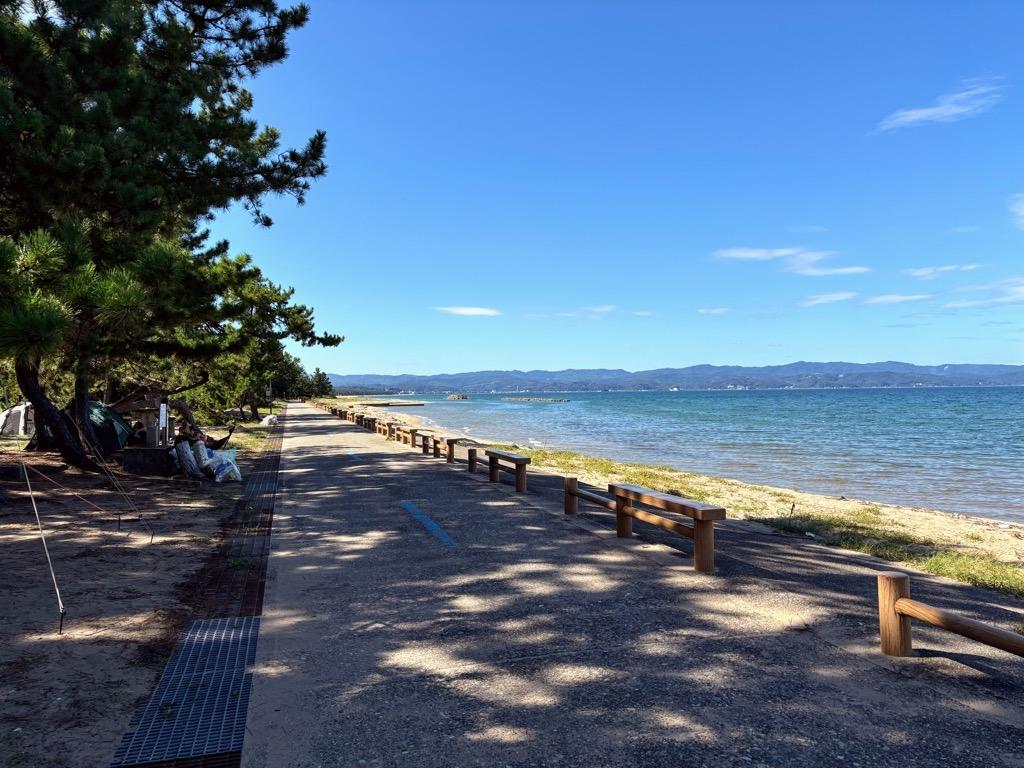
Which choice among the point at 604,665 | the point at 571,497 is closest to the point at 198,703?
the point at 604,665

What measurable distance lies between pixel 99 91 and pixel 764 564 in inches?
452

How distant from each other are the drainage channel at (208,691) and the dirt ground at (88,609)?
11 cm

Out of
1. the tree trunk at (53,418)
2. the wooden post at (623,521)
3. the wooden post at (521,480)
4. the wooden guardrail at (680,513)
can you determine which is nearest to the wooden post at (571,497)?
the wooden guardrail at (680,513)

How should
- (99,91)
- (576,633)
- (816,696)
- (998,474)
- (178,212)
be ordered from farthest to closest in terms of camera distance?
1. (998,474)
2. (178,212)
3. (99,91)
4. (576,633)
5. (816,696)

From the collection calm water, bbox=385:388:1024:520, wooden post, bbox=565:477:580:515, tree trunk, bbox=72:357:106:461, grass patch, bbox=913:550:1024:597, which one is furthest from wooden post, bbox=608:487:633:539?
tree trunk, bbox=72:357:106:461

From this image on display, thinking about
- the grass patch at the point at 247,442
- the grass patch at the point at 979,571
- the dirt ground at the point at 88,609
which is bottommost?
the grass patch at the point at 979,571

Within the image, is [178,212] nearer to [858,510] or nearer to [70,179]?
[70,179]

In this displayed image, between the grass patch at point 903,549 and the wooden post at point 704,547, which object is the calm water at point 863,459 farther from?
the wooden post at point 704,547

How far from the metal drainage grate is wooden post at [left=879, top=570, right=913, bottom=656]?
13.7 feet

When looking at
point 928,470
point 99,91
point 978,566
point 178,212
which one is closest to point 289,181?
point 178,212

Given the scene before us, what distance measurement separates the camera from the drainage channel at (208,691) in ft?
10.1

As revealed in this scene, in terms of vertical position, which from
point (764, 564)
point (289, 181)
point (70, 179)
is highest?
point (289, 181)

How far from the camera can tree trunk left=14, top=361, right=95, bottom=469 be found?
11586 mm

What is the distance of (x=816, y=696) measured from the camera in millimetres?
3578
